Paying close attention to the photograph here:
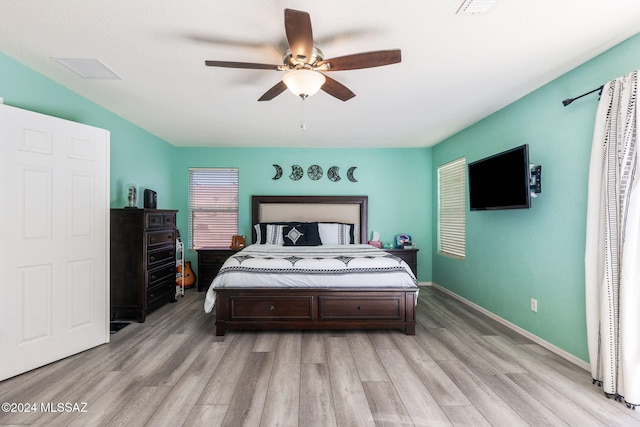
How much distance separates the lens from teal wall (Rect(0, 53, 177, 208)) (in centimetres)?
245

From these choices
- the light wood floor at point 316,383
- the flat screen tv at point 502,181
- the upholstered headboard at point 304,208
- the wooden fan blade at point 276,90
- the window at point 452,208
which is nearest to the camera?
the light wood floor at point 316,383

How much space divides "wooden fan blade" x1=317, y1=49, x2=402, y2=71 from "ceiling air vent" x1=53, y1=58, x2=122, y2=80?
189 centimetres

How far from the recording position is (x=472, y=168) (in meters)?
3.57

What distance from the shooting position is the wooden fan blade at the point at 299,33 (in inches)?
60.6

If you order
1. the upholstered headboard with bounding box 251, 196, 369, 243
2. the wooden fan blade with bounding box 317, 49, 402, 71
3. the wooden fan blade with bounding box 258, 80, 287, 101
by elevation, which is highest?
the wooden fan blade with bounding box 258, 80, 287, 101

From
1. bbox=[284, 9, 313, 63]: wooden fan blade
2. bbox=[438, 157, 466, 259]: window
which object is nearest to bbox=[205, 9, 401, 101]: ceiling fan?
bbox=[284, 9, 313, 63]: wooden fan blade

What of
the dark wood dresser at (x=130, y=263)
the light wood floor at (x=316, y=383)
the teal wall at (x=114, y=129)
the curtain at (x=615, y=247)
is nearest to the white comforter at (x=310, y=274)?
the light wood floor at (x=316, y=383)

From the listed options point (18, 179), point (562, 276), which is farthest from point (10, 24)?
point (562, 276)

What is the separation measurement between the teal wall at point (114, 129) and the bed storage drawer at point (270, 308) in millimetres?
2125

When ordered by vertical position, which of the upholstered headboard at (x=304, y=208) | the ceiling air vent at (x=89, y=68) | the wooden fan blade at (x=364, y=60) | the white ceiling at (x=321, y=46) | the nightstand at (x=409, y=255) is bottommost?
the nightstand at (x=409, y=255)

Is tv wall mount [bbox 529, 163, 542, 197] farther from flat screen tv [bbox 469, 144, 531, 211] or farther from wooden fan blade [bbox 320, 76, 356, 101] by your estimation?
wooden fan blade [bbox 320, 76, 356, 101]

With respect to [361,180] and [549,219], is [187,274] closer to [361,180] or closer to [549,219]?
[361,180]

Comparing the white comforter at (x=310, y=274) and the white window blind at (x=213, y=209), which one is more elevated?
the white window blind at (x=213, y=209)

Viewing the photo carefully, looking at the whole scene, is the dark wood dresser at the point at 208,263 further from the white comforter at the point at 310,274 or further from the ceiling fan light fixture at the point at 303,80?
the ceiling fan light fixture at the point at 303,80
